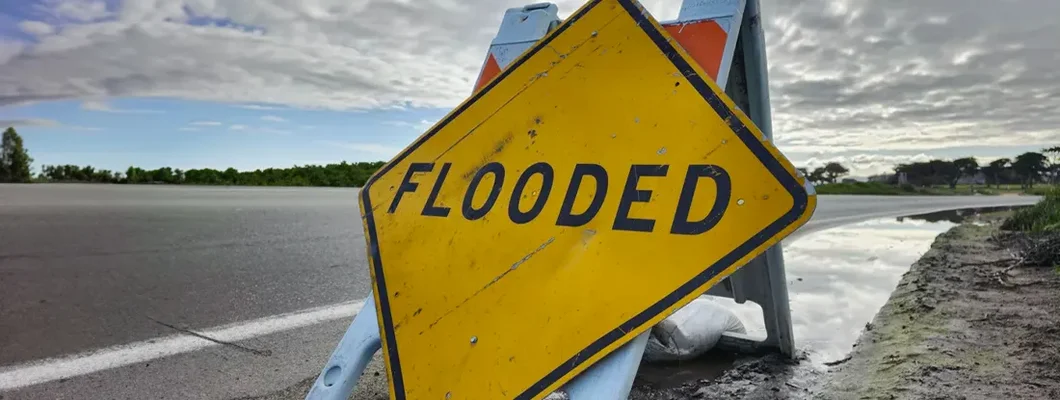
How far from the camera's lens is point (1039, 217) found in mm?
8672

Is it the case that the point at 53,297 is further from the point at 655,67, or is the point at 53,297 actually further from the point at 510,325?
the point at 655,67

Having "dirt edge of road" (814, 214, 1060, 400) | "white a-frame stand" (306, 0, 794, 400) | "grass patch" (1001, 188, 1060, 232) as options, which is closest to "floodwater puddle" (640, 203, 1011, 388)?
"dirt edge of road" (814, 214, 1060, 400)

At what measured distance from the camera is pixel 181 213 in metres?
8.13

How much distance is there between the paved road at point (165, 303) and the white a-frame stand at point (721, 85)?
34.1 inches

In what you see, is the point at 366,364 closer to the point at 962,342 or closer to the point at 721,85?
the point at 721,85

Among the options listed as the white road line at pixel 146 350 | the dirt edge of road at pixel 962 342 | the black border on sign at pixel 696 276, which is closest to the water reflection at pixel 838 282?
the dirt edge of road at pixel 962 342

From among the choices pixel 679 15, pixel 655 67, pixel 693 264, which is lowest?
pixel 693 264

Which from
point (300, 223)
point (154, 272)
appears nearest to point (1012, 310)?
point (154, 272)

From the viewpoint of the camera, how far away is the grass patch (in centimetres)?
784

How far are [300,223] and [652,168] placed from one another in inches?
274

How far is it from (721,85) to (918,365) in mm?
1646

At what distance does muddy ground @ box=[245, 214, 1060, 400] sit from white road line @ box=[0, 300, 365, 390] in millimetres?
810

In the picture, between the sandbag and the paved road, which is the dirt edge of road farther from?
the paved road

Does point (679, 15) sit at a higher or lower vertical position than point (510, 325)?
higher
